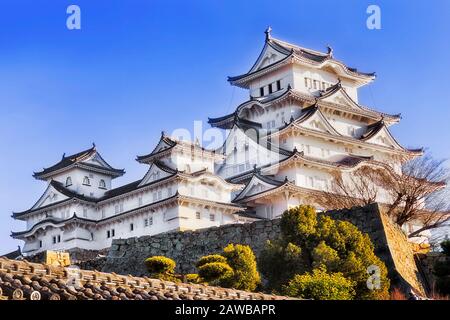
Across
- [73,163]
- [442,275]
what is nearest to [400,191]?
[442,275]

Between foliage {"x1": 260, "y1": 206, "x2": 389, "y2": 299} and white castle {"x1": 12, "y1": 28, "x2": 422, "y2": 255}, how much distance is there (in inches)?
960

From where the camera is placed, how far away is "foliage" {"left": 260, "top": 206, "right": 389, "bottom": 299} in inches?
904

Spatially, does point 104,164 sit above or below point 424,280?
above

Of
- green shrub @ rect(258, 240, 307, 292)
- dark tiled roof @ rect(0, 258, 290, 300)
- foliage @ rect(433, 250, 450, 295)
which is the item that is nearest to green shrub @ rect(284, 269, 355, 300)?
green shrub @ rect(258, 240, 307, 292)

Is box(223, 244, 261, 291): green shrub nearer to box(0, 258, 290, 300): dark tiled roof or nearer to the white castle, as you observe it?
box(0, 258, 290, 300): dark tiled roof

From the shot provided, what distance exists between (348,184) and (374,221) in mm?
24365

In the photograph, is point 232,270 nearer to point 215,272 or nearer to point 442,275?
point 215,272

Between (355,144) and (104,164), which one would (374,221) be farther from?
(104,164)

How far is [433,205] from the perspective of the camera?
45.7m

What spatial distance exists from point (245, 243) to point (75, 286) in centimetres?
1353

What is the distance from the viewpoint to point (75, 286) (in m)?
14.5

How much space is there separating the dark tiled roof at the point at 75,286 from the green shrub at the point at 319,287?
4.15 metres

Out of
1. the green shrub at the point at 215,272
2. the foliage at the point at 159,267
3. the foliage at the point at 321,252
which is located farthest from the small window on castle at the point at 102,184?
the green shrub at the point at 215,272
